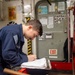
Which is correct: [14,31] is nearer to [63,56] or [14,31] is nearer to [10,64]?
[10,64]

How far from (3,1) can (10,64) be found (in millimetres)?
3392

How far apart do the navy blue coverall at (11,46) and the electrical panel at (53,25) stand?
2.97 meters

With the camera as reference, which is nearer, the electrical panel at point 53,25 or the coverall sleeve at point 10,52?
the coverall sleeve at point 10,52

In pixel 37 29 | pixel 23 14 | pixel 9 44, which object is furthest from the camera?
pixel 23 14

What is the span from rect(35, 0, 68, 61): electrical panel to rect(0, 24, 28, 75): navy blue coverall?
9.76 ft

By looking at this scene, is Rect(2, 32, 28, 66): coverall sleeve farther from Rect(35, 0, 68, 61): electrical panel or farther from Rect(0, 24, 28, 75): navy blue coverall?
Rect(35, 0, 68, 61): electrical panel

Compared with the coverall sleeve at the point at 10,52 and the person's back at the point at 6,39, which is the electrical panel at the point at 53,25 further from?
the coverall sleeve at the point at 10,52

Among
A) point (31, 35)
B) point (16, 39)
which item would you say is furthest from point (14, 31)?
point (31, 35)

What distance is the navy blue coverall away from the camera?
1965mm

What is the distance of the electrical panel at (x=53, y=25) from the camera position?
16.4 ft

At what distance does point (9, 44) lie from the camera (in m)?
1.97

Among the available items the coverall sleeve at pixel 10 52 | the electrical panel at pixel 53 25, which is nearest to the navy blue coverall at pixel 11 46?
the coverall sleeve at pixel 10 52

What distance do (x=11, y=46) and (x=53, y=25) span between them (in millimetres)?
3179

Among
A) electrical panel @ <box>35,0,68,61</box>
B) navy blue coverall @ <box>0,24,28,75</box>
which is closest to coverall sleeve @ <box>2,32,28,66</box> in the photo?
navy blue coverall @ <box>0,24,28,75</box>
